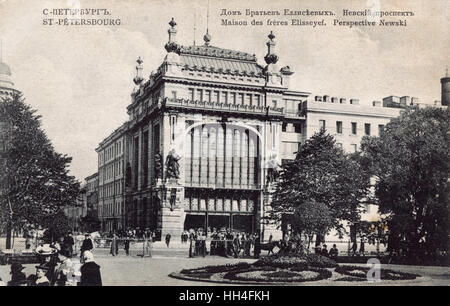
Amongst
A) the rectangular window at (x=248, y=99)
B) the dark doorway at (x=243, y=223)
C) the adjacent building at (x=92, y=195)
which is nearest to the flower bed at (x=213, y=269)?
the dark doorway at (x=243, y=223)

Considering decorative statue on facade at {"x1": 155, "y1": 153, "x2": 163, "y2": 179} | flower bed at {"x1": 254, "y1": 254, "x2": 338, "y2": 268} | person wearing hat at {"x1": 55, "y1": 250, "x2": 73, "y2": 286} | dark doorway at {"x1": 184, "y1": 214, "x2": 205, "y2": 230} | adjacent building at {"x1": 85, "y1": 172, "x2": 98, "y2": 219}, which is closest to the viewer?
person wearing hat at {"x1": 55, "y1": 250, "x2": 73, "y2": 286}

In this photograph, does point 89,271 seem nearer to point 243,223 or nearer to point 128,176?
point 243,223

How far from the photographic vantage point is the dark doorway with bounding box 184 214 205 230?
56562 millimetres

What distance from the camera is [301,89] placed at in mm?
65750

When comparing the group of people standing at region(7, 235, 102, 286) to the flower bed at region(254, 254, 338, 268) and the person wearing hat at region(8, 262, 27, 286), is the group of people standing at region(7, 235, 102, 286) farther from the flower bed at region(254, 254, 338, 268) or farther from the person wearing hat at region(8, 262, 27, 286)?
the flower bed at region(254, 254, 338, 268)

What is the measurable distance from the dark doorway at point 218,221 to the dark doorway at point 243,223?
0.85 m

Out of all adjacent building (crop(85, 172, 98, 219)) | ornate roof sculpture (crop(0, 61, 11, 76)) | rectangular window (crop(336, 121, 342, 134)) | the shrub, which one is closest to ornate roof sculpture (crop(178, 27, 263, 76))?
rectangular window (crop(336, 121, 342, 134))

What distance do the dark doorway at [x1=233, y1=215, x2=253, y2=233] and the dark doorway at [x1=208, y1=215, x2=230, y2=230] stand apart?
2.79 feet

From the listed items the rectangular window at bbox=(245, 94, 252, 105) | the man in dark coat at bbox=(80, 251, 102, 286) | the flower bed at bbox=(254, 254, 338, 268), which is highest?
the rectangular window at bbox=(245, 94, 252, 105)

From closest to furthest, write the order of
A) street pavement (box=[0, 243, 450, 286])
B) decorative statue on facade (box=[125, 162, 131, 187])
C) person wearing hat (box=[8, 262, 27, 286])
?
1. person wearing hat (box=[8, 262, 27, 286])
2. street pavement (box=[0, 243, 450, 286])
3. decorative statue on facade (box=[125, 162, 131, 187])

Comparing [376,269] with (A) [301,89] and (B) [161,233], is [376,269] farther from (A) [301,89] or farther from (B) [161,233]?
(A) [301,89]

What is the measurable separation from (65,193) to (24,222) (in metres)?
6.09

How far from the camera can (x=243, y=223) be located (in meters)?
58.5

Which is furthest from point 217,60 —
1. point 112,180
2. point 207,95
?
point 112,180
